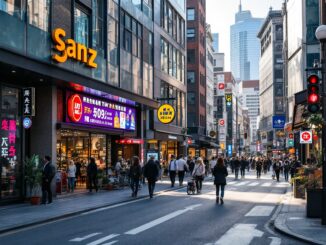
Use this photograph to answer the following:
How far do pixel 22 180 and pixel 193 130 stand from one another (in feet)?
169

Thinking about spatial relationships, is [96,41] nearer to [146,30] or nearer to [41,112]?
[41,112]

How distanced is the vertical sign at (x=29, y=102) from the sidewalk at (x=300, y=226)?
10237 mm

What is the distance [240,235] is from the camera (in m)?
12.2

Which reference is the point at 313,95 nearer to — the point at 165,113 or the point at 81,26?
the point at 81,26

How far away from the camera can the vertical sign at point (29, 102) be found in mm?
20750

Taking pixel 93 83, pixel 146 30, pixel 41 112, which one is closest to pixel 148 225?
pixel 41 112

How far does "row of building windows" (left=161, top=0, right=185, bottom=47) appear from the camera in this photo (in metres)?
44.7

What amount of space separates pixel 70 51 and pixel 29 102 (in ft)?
11.9

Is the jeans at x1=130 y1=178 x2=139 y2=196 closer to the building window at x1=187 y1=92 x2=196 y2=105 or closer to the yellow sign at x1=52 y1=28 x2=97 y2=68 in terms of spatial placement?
the yellow sign at x1=52 y1=28 x2=97 y2=68

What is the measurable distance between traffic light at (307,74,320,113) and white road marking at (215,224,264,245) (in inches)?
131

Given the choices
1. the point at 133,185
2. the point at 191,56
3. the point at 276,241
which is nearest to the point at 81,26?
the point at 133,185

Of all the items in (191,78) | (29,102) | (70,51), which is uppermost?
(191,78)

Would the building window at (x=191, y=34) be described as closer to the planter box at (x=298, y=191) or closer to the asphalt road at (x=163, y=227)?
the planter box at (x=298, y=191)

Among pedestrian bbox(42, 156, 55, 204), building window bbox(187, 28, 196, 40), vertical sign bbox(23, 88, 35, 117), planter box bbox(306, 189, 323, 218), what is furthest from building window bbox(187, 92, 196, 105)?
planter box bbox(306, 189, 323, 218)
